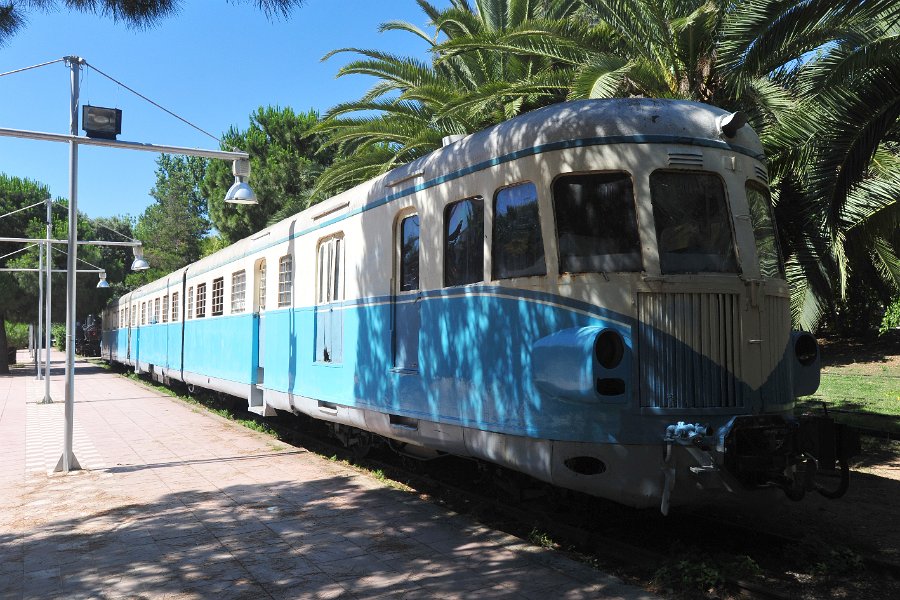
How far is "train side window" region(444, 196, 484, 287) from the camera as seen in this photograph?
252 inches

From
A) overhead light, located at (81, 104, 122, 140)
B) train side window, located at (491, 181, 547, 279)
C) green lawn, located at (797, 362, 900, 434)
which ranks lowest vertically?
green lawn, located at (797, 362, 900, 434)

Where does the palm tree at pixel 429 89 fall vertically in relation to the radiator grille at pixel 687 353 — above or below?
above

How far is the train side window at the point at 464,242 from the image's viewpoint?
6.40 meters

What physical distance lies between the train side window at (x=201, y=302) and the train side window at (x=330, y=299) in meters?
7.11

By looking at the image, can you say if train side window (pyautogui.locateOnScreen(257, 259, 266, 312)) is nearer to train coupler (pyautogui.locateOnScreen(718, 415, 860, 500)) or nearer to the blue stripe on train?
the blue stripe on train

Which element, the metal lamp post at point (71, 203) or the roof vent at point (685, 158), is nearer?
the roof vent at point (685, 158)

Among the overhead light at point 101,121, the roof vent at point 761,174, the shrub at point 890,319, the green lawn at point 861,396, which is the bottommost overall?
the green lawn at point 861,396

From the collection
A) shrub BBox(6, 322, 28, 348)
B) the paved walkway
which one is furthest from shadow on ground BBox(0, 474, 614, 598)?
shrub BBox(6, 322, 28, 348)

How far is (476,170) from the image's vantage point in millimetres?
6418

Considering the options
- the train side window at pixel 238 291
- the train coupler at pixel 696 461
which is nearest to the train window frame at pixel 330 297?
the train side window at pixel 238 291

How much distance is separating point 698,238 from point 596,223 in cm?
75

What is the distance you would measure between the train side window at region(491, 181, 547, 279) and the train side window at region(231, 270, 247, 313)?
24.6 ft

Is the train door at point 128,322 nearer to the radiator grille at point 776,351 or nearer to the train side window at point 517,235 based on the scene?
the train side window at point 517,235

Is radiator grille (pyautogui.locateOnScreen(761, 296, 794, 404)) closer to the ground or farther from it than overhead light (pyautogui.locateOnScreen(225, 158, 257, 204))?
closer to the ground
